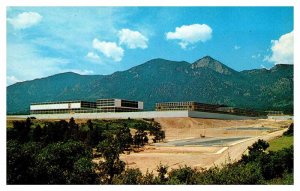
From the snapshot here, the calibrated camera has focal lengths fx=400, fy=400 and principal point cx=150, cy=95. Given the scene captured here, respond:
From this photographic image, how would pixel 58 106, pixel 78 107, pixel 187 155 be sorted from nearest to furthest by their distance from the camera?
pixel 187 155, pixel 78 107, pixel 58 106

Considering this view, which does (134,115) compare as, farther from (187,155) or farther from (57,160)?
(57,160)

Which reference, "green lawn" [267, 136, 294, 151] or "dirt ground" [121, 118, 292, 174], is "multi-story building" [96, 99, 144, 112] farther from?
"green lawn" [267, 136, 294, 151]

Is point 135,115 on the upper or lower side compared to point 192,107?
lower

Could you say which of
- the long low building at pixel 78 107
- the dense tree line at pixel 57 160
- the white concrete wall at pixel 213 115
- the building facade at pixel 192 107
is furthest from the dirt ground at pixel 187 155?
the long low building at pixel 78 107

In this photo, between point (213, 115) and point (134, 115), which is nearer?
point (134, 115)

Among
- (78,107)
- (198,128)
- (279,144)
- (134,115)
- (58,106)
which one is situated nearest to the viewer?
(279,144)

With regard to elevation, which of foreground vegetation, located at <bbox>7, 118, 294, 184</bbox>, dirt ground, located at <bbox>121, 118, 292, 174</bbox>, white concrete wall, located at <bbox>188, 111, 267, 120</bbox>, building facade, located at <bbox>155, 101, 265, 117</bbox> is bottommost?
dirt ground, located at <bbox>121, 118, 292, 174</bbox>

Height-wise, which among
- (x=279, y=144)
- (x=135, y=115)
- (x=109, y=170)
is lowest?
(x=109, y=170)

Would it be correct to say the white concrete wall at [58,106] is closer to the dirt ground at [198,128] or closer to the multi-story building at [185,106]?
the dirt ground at [198,128]

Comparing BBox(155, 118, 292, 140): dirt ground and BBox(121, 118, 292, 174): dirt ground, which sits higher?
BBox(155, 118, 292, 140): dirt ground

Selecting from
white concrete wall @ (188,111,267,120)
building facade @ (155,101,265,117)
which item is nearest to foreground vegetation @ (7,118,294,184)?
white concrete wall @ (188,111,267,120)

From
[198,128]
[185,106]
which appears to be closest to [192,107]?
[185,106]
